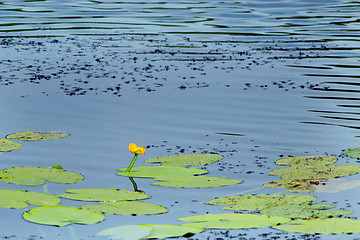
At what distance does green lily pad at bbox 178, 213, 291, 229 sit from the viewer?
143 inches

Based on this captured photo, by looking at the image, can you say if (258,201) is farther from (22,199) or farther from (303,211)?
(22,199)

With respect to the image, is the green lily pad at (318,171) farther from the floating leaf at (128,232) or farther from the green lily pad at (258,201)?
the floating leaf at (128,232)

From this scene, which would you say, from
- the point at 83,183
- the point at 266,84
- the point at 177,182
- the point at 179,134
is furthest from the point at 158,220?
the point at 266,84

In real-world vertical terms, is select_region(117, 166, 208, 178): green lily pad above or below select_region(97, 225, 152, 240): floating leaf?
below

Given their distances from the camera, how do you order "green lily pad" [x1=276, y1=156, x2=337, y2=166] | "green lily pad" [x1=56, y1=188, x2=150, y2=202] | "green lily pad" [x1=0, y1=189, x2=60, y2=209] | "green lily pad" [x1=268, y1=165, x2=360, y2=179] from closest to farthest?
"green lily pad" [x1=0, y1=189, x2=60, y2=209] < "green lily pad" [x1=56, y1=188, x2=150, y2=202] < "green lily pad" [x1=268, y1=165, x2=360, y2=179] < "green lily pad" [x1=276, y1=156, x2=337, y2=166]

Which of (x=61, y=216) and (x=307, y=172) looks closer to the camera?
(x=61, y=216)

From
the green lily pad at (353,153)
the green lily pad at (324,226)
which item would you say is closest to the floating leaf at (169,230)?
the green lily pad at (324,226)

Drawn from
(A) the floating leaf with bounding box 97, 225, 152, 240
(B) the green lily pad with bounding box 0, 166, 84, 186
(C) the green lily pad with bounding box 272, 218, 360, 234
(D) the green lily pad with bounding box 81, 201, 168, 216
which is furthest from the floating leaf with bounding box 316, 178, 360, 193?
(B) the green lily pad with bounding box 0, 166, 84, 186

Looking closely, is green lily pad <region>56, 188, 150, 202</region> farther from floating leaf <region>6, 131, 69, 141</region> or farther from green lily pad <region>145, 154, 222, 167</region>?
floating leaf <region>6, 131, 69, 141</region>

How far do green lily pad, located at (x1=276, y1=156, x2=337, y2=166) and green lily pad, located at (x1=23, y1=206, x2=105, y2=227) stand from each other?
76.5 inches

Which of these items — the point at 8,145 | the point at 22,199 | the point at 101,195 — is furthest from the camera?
the point at 8,145

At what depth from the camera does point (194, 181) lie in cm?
464

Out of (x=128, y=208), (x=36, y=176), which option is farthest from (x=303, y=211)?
(x=36, y=176)

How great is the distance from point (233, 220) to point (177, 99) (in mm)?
4491
